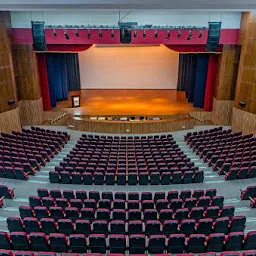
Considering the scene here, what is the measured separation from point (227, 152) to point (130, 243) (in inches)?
237

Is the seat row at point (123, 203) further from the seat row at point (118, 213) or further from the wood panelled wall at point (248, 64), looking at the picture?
the wood panelled wall at point (248, 64)

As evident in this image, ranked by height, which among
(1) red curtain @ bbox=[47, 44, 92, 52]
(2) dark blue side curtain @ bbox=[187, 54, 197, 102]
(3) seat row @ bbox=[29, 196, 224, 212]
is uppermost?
(1) red curtain @ bbox=[47, 44, 92, 52]

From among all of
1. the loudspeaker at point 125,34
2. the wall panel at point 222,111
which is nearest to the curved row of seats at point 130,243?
the loudspeaker at point 125,34

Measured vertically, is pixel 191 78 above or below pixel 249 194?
above

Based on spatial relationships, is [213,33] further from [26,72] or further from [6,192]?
[26,72]

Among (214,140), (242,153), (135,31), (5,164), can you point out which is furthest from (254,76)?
(5,164)

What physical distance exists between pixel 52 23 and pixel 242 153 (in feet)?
34.7

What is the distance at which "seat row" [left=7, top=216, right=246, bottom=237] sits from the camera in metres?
5.70

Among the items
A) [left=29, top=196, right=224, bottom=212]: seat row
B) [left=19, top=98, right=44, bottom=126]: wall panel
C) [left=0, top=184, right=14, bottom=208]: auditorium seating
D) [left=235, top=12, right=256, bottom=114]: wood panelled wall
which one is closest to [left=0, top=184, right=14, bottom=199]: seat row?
[left=0, top=184, right=14, bottom=208]: auditorium seating

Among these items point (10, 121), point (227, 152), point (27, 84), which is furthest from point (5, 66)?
point (227, 152)

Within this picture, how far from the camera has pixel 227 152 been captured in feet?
33.1

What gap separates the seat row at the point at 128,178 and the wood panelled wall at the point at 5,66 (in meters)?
6.75

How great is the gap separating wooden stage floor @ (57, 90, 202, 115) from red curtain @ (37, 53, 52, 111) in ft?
3.44

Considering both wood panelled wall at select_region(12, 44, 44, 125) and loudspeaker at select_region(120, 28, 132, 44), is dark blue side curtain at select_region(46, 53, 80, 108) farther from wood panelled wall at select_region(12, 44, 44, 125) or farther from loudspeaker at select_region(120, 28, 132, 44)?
loudspeaker at select_region(120, 28, 132, 44)
